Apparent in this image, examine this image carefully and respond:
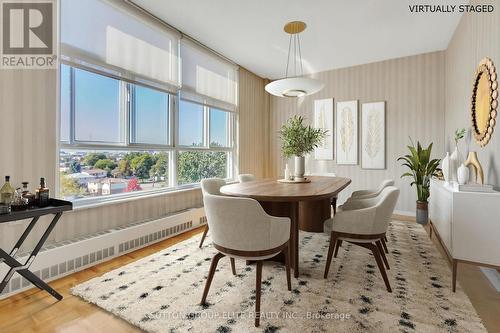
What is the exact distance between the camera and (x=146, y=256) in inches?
109

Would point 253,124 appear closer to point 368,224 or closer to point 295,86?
point 295,86

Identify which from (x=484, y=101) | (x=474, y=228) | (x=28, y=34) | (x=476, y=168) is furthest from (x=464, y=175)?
(x=28, y=34)

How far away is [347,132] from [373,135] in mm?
488

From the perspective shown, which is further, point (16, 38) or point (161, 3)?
point (161, 3)

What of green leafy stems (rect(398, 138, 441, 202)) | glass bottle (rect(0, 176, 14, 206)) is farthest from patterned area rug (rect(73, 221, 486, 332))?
green leafy stems (rect(398, 138, 441, 202))

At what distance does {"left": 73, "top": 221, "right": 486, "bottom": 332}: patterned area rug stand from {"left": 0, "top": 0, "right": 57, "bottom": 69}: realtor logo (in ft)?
6.61

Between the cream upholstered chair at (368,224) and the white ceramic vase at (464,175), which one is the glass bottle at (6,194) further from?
the white ceramic vase at (464,175)

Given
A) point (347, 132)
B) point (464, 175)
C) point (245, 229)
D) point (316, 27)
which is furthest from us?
point (347, 132)

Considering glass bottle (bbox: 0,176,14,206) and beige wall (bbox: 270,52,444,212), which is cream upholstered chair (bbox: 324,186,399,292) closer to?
glass bottle (bbox: 0,176,14,206)

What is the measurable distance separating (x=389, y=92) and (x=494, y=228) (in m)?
3.55

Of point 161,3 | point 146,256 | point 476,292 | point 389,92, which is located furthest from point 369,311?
point 389,92

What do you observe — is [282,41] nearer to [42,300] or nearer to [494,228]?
[494,228]

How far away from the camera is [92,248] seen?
97.5 inches

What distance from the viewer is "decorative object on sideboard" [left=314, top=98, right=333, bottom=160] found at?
17.5 feet
